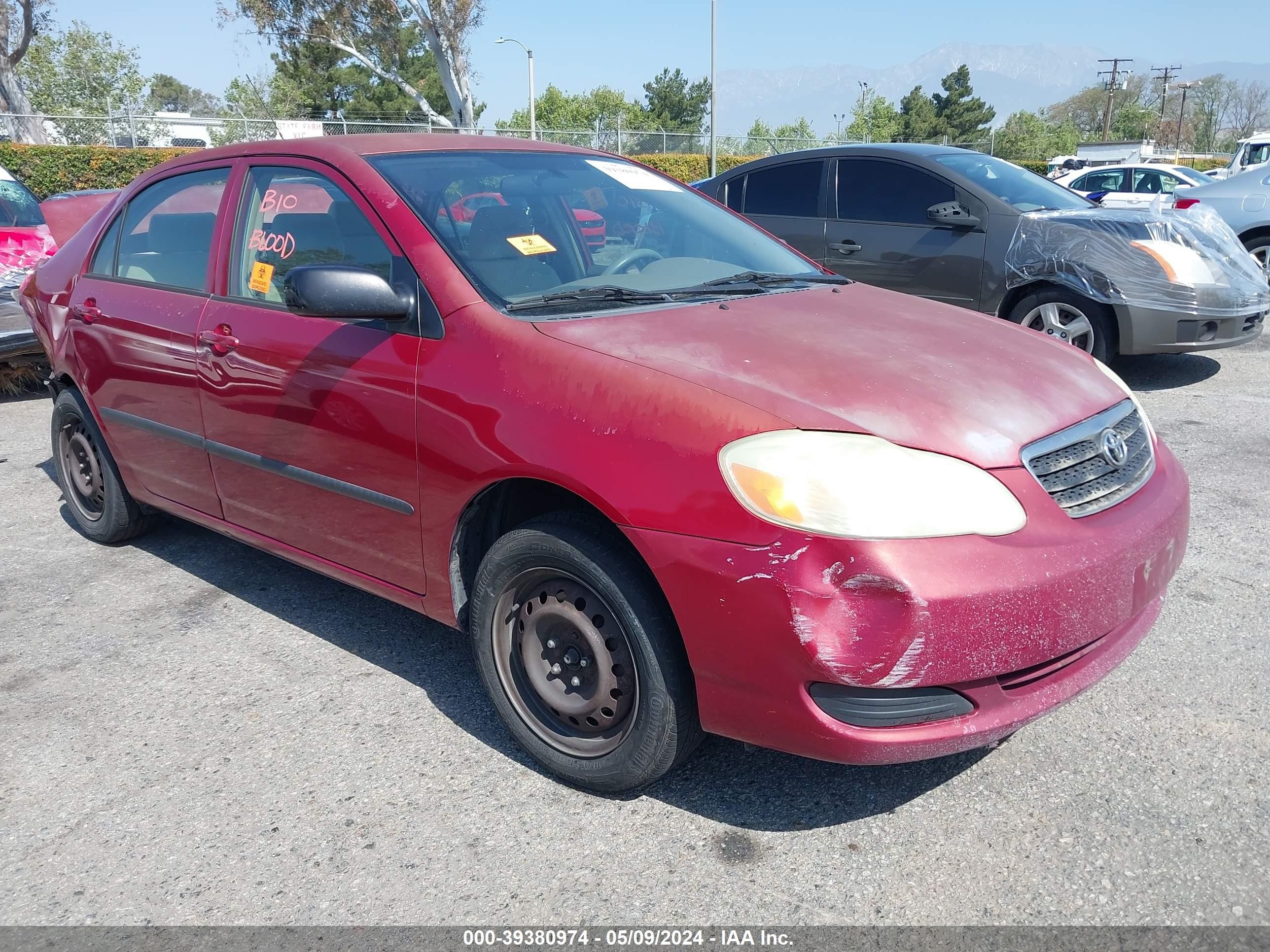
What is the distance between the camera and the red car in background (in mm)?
3008

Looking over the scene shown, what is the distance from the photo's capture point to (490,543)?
2.83 m

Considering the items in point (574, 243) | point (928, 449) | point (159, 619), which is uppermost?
point (574, 243)

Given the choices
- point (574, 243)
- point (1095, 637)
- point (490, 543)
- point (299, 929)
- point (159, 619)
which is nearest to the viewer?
point (299, 929)

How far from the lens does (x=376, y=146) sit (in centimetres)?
326

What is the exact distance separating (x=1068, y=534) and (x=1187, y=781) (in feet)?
2.86

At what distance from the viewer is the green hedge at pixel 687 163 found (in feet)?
102

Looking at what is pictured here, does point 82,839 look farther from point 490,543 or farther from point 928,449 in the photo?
point 928,449

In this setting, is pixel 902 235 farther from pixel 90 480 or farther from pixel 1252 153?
pixel 1252 153

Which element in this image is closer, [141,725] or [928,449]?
[928,449]

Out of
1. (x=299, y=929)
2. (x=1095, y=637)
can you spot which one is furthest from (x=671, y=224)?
(x=299, y=929)

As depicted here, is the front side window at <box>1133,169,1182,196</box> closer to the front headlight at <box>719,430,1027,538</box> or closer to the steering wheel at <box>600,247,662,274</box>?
the steering wheel at <box>600,247,662,274</box>

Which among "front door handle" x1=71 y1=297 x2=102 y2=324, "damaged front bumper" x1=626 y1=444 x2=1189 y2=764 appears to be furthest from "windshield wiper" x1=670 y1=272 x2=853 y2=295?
"front door handle" x1=71 y1=297 x2=102 y2=324

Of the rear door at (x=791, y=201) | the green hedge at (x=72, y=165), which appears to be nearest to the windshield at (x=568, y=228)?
the rear door at (x=791, y=201)

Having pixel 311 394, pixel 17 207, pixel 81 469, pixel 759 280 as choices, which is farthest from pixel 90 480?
pixel 17 207
